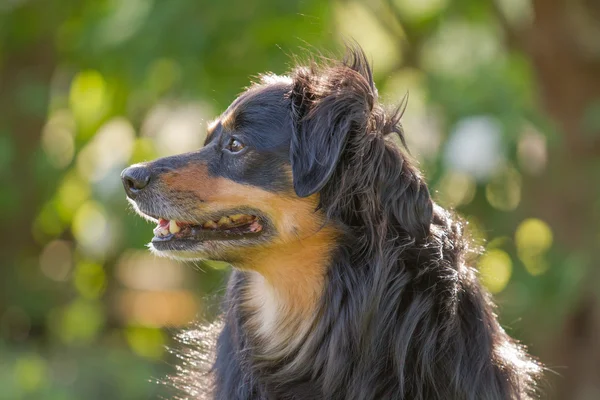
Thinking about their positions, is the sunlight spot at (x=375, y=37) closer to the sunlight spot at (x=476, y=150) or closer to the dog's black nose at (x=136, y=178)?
the sunlight spot at (x=476, y=150)

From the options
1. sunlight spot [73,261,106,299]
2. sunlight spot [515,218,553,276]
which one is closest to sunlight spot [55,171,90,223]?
sunlight spot [73,261,106,299]

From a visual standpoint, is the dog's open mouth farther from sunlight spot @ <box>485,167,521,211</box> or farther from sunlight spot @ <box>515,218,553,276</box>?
sunlight spot @ <box>515,218,553,276</box>

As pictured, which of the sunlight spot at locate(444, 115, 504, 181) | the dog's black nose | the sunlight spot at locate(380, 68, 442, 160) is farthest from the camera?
the sunlight spot at locate(380, 68, 442, 160)

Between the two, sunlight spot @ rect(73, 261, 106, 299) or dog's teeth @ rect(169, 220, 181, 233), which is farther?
sunlight spot @ rect(73, 261, 106, 299)

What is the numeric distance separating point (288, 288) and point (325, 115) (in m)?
0.71

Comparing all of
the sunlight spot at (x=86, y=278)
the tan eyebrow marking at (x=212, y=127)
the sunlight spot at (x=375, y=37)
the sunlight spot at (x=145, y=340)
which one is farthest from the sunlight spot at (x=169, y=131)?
the tan eyebrow marking at (x=212, y=127)

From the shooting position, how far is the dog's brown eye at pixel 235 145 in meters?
3.49

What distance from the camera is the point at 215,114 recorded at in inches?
252

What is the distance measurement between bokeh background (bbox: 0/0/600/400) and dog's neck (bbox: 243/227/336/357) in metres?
0.73

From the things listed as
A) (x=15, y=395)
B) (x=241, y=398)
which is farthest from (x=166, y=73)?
(x=241, y=398)

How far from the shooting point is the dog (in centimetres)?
323

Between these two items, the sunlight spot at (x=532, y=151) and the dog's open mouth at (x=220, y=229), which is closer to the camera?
the dog's open mouth at (x=220, y=229)

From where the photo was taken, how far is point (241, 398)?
3443 millimetres

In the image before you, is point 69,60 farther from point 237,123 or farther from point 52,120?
point 237,123
